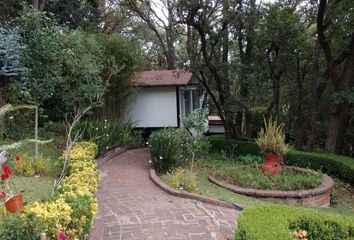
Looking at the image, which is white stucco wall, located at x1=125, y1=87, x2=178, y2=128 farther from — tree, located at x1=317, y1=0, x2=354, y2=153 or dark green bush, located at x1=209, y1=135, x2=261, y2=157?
tree, located at x1=317, y1=0, x2=354, y2=153

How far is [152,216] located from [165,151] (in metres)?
3.81

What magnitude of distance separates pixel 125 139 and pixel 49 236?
9351 mm

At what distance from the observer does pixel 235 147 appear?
1283 centimetres

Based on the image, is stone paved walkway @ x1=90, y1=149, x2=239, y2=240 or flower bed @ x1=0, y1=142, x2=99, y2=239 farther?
stone paved walkway @ x1=90, y1=149, x2=239, y2=240

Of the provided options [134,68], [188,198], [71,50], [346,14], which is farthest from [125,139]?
[346,14]

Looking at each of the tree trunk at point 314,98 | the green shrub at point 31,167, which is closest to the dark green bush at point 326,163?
the tree trunk at point 314,98

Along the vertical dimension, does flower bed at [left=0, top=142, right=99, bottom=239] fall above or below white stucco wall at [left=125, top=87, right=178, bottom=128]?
below

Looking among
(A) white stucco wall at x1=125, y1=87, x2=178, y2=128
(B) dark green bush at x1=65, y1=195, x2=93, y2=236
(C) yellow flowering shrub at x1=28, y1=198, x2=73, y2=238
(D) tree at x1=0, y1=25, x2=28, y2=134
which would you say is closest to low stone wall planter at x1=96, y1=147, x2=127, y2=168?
(D) tree at x1=0, y1=25, x2=28, y2=134

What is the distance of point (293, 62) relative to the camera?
14094 mm

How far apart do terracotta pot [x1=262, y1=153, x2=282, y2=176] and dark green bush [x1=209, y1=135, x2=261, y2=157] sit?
2960 millimetres

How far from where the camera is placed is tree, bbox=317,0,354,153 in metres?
11.5

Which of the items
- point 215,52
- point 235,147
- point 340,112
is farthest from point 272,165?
point 215,52

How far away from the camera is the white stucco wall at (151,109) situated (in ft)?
53.1

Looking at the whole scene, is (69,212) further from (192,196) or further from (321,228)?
(192,196)
